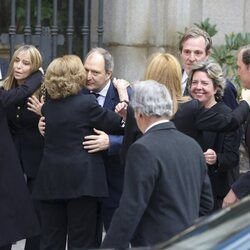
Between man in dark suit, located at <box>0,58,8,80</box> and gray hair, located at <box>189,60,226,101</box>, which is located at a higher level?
gray hair, located at <box>189,60,226,101</box>

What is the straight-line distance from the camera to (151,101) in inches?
229

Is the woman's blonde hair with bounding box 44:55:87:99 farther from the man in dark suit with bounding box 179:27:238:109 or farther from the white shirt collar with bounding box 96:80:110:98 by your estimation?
the man in dark suit with bounding box 179:27:238:109

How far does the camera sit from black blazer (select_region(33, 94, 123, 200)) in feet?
23.6

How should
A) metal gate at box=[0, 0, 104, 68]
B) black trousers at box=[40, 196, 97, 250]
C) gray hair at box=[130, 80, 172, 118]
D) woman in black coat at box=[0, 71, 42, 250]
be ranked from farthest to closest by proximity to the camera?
metal gate at box=[0, 0, 104, 68] < woman in black coat at box=[0, 71, 42, 250] < black trousers at box=[40, 196, 97, 250] < gray hair at box=[130, 80, 172, 118]

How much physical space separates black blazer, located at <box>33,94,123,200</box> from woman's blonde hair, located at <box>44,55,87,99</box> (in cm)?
8

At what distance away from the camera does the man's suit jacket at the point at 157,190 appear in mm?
5570

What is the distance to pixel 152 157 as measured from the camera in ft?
18.3

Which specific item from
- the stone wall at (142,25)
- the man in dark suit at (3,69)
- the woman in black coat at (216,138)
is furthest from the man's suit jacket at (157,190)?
the stone wall at (142,25)

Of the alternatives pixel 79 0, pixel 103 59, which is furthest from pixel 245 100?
pixel 79 0

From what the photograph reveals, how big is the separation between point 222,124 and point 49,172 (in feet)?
4.08

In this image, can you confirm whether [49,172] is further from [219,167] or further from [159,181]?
[159,181]

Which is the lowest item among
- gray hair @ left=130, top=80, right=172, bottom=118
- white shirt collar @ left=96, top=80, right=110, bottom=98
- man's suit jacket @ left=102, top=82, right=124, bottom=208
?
man's suit jacket @ left=102, top=82, right=124, bottom=208

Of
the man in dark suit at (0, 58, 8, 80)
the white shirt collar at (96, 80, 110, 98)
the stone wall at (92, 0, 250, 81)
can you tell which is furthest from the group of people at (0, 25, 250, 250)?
the stone wall at (92, 0, 250, 81)

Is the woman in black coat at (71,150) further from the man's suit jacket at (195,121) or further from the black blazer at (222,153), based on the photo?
the black blazer at (222,153)
